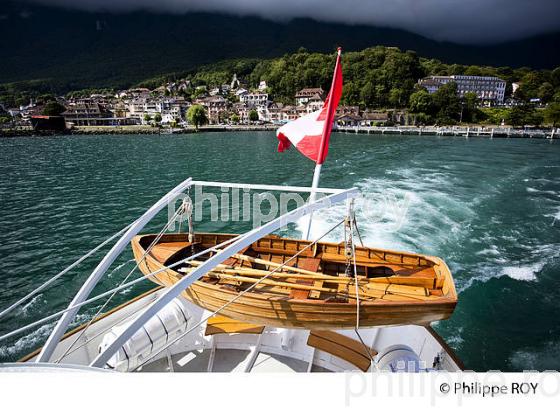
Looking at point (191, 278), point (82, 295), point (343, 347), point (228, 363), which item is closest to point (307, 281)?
point (343, 347)

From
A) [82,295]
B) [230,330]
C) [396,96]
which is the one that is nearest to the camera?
[82,295]

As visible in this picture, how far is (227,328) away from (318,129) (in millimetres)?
5202

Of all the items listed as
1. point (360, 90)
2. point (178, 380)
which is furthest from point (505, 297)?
point (360, 90)

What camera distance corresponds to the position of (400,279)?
6.43m

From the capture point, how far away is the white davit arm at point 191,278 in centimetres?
341

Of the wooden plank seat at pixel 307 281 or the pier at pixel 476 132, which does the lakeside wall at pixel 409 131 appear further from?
the wooden plank seat at pixel 307 281

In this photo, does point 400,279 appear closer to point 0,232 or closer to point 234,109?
point 0,232

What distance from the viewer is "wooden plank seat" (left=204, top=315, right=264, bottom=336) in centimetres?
662

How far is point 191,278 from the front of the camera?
4062 mm

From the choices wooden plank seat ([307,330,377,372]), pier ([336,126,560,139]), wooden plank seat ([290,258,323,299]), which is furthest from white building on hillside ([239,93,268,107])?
wooden plank seat ([307,330,377,372])

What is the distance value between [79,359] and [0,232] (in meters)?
16.7

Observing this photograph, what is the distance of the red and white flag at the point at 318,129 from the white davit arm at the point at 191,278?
240 cm

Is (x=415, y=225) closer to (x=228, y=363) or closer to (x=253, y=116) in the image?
(x=228, y=363)

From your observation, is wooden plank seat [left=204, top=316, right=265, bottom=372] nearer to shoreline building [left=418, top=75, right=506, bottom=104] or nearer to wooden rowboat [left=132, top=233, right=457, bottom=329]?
wooden rowboat [left=132, top=233, right=457, bottom=329]
